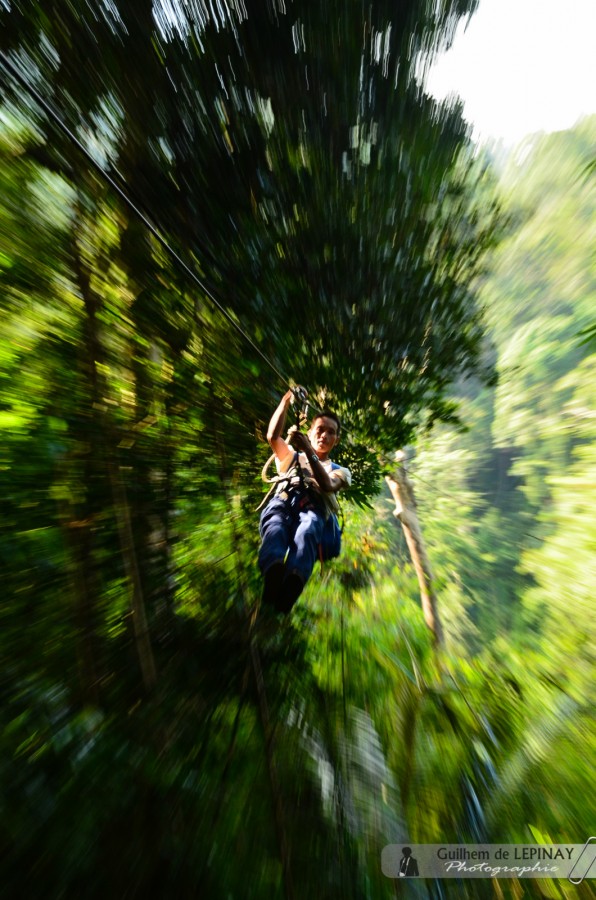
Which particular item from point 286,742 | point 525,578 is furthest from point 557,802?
point 525,578

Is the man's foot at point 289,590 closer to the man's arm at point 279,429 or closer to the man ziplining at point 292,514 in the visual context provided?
the man ziplining at point 292,514

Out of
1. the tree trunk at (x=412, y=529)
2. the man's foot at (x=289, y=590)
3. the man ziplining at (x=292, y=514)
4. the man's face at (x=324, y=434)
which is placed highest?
the man's face at (x=324, y=434)

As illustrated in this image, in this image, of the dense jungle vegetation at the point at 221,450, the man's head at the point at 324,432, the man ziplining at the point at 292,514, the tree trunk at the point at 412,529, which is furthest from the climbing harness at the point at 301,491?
the tree trunk at the point at 412,529

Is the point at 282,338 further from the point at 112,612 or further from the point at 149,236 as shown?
the point at 112,612

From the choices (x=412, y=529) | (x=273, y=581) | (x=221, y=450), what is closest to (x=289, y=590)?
(x=273, y=581)

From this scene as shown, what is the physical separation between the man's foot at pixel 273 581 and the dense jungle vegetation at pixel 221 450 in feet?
0.98

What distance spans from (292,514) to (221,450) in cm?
64

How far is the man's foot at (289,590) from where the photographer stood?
5.98 feet

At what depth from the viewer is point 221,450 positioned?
2.46 metres

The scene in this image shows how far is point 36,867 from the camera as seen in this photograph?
0.98 metres

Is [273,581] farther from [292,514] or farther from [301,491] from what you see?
[301,491]

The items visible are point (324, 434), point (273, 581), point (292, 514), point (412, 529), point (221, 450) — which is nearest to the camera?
point (273, 581)

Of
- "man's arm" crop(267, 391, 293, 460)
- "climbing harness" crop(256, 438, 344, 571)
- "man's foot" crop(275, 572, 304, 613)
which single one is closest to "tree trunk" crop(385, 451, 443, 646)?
"climbing harness" crop(256, 438, 344, 571)

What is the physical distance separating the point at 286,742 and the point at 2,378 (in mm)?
2066
